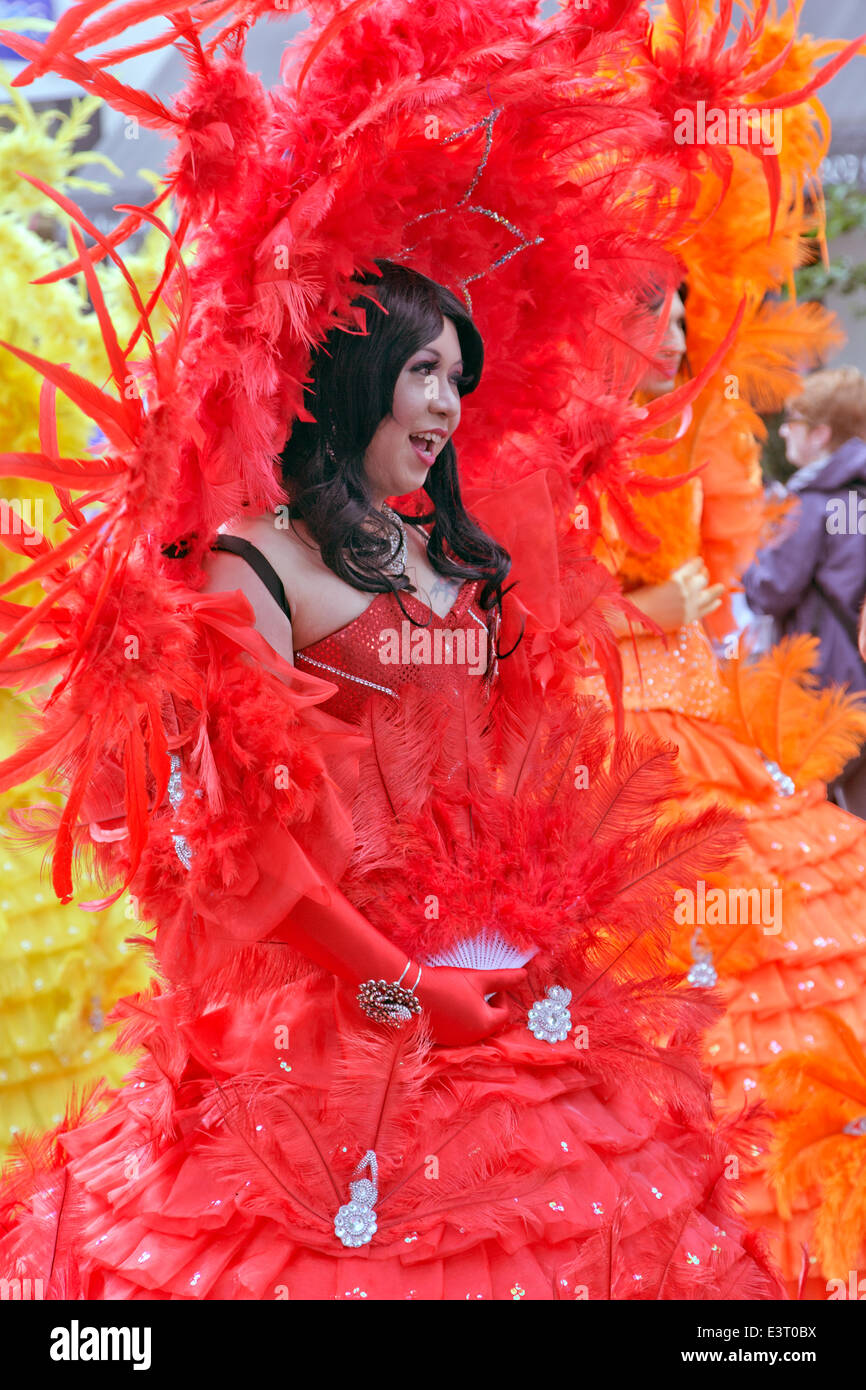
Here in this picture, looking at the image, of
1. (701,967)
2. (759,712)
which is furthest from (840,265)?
(701,967)

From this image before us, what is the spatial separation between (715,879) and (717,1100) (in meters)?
0.37

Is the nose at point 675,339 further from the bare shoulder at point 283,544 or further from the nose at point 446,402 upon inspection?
the bare shoulder at point 283,544

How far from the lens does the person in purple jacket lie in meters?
3.84

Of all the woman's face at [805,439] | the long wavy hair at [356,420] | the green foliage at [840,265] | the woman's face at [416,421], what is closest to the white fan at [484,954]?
the long wavy hair at [356,420]

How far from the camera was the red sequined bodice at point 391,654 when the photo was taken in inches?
58.9

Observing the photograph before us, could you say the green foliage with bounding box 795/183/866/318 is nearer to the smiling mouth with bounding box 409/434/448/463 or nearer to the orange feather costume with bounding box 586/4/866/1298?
the orange feather costume with bounding box 586/4/866/1298

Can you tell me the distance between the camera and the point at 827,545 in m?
3.92

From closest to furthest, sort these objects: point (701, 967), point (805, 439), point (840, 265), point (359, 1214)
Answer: point (359, 1214)
point (701, 967)
point (805, 439)
point (840, 265)

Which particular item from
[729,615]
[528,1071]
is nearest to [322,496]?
[528,1071]

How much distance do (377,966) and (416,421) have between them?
614mm

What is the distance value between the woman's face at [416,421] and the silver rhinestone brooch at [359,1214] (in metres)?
0.76

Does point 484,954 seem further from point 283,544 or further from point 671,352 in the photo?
point 671,352

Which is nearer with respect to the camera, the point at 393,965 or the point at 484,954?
the point at 393,965

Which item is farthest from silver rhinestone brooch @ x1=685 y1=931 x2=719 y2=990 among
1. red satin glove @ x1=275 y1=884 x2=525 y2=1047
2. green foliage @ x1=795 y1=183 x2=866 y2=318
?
green foliage @ x1=795 y1=183 x2=866 y2=318
